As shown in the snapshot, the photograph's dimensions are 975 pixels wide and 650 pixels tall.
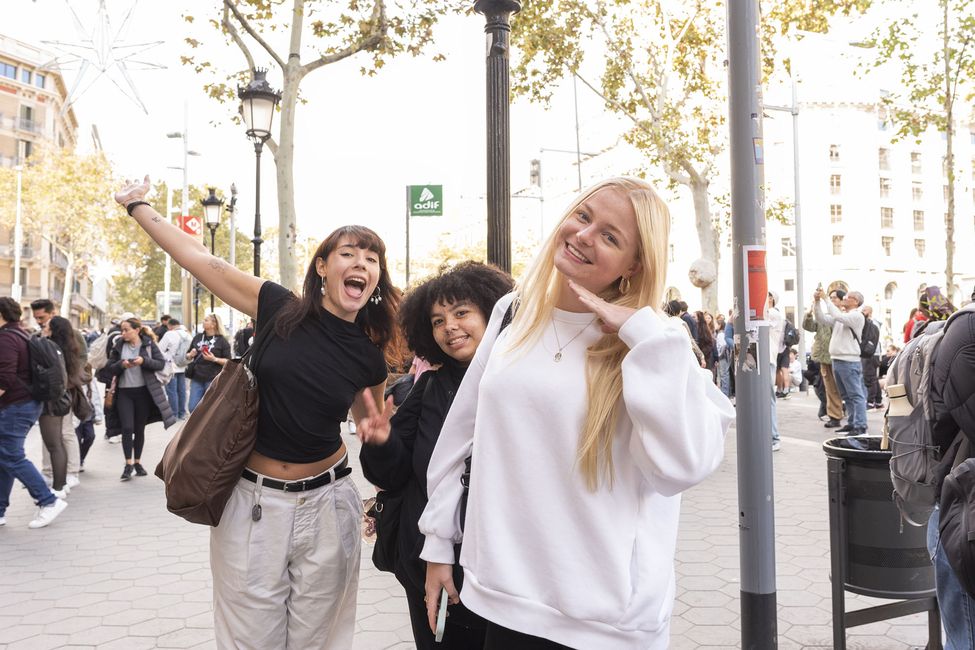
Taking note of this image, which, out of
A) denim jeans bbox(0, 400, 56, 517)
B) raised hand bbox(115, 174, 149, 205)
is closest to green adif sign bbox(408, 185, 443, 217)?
denim jeans bbox(0, 400, 56, 517)

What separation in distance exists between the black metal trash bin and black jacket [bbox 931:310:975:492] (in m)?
0.76

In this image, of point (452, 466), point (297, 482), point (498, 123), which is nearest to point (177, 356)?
point (498, 123)

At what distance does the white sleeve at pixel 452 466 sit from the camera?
77.4 inches

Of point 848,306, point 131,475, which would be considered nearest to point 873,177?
point 848,306

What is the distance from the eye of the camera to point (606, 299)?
1.84 metres

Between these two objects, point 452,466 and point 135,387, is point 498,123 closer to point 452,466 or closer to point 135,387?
point 452,466

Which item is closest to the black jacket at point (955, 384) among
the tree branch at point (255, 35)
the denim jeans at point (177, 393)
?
the tree branch at point (255, 35)

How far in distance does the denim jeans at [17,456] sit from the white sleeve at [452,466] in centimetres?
583

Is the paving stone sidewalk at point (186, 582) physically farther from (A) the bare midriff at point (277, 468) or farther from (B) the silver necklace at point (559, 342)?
(B) the silver necklace at point (559, 342)

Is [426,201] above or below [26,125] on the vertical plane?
below

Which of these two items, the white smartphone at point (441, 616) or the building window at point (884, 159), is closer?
the white smartphone at point (441, 616)

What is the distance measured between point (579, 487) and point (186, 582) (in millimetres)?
4442

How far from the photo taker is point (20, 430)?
653cm

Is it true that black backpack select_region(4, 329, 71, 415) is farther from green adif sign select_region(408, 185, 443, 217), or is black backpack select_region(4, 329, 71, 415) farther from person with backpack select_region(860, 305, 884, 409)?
person with backpack select_region(860, 305, 884, 409)
